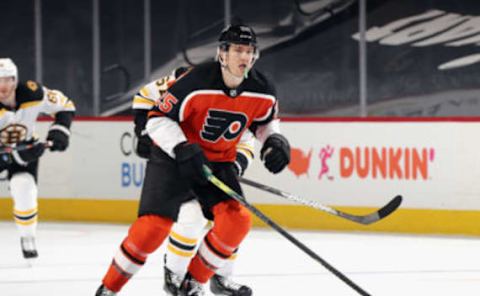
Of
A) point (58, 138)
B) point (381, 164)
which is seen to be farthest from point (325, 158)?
point (58, 138)

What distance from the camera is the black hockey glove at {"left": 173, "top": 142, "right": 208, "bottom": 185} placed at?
410cm

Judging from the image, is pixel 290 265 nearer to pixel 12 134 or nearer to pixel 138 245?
pixel 12 134

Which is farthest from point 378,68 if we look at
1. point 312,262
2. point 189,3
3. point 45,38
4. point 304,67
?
point 312,262

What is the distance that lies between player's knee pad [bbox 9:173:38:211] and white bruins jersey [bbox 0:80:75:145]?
18 cm

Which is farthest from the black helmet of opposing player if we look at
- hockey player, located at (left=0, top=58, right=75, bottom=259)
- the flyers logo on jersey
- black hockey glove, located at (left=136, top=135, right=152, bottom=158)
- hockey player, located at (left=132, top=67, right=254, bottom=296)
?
hockey player, located at (left=0, top=58, right=75, bottom=259)

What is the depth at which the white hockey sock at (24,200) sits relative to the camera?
6012 mm

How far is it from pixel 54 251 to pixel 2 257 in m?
0.33

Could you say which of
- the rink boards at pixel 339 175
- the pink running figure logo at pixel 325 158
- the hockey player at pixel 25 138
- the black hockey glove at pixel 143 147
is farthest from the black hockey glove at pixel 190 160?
the pink running figure logo at pixel 325 158

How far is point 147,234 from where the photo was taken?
4168 millimetres

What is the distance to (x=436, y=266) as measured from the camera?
19.0 feet

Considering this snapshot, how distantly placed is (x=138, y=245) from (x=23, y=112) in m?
1.97

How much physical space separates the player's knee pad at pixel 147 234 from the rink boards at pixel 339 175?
3179mm

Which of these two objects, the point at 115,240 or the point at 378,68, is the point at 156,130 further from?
the point at 378,68

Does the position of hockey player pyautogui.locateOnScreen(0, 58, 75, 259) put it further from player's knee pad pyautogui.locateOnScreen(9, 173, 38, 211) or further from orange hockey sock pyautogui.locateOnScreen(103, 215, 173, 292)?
orange hockey sock pyautogui.locateOnScreen(103, 215, 173, 292)
